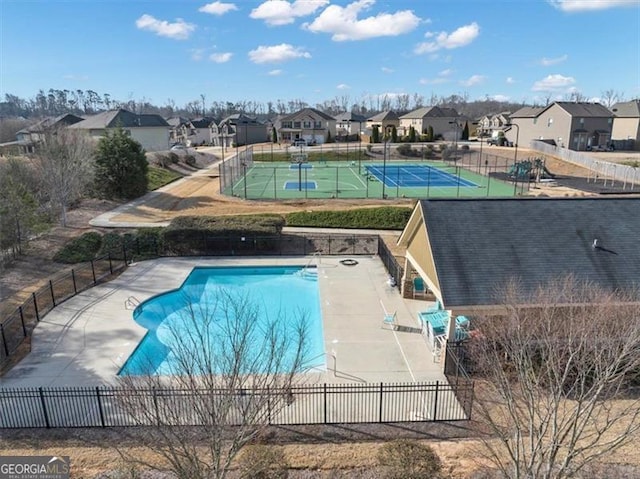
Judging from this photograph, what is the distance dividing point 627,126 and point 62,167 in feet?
287

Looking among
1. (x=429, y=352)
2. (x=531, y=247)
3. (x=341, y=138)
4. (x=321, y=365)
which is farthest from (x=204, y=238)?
(x=341, y=138)

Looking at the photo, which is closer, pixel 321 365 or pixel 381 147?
pixel 321 365

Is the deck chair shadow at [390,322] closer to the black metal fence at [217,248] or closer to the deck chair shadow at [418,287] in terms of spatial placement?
the deck chair shadow at [418,287]

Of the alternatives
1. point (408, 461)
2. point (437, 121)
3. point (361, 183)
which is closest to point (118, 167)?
point (361, 183)

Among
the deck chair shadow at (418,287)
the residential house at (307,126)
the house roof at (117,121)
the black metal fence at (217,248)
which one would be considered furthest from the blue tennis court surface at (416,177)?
the house roof at (117,121)

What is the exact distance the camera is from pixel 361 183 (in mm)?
50594

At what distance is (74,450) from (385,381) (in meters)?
8.51

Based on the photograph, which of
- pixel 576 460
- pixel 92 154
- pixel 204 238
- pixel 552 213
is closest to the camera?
pixel 576 460

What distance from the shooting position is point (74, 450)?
10680mm

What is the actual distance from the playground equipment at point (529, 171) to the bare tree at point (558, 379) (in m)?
33.3

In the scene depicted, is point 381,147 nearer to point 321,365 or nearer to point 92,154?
point 92,154

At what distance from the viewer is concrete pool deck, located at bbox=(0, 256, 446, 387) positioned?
46.8ft

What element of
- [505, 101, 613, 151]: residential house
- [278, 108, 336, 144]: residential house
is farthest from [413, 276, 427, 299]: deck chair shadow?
[278, 108, 336, 144]: residential house

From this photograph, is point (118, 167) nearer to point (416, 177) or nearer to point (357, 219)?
point (357, 219)
